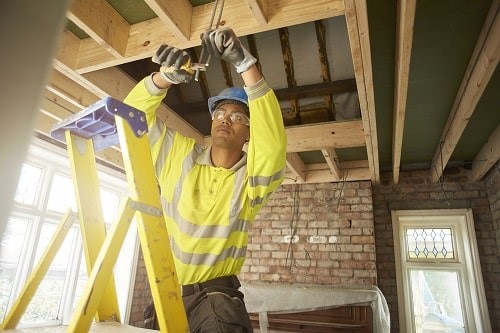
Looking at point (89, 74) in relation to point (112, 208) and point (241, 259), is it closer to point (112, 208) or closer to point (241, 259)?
point (241, 259)

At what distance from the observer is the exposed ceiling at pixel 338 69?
167 centimetres

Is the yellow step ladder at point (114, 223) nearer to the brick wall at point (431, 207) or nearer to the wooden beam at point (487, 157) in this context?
the wooden beam at point (487, 157)

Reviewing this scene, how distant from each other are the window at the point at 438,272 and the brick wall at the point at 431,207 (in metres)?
0.08

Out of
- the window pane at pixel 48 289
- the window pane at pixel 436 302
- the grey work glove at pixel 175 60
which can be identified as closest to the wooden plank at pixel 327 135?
the grey work glove at pixel 175 60

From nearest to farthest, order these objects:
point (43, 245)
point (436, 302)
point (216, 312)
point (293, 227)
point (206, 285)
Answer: point (216, 312) → point (206, 285) → point (43, 245) → point (436, 302) → point (293, 227)

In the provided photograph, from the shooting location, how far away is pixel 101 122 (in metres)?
1.05

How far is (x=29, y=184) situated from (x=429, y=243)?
4152 millimetres

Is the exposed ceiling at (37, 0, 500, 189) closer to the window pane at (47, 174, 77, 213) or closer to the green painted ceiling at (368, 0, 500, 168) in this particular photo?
the green painted ceiling at (368, 0, 500, 168)

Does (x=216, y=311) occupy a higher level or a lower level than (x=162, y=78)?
lower

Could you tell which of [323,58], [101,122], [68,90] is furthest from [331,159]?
[101,122]

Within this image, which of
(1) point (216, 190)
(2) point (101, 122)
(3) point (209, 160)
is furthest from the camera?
(3) point (209, 160)

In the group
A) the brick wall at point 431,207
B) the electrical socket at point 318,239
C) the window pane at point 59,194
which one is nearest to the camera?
the window pane at point 59,194

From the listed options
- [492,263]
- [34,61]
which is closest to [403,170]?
[492,263]

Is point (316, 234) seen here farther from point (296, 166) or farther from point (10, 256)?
point (10, 256)
